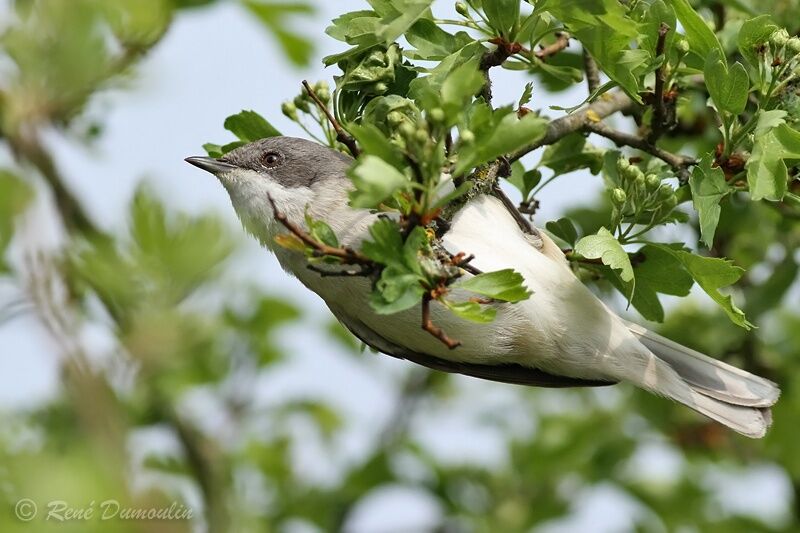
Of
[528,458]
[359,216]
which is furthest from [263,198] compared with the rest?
[528,458]

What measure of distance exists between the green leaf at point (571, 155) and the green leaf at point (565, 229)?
0.27 meters

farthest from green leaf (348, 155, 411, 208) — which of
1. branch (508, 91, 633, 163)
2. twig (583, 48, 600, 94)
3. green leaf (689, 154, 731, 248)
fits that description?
twig (583, 48, 600, 94)

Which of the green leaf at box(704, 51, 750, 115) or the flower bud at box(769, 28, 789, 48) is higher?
the flower bud at box(769, 28, 789, 48)

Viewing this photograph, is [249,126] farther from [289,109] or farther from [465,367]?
[465,367]

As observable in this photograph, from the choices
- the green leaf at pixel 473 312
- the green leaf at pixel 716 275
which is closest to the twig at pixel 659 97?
the green leaf at pixel 716 275

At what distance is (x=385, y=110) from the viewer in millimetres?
3734

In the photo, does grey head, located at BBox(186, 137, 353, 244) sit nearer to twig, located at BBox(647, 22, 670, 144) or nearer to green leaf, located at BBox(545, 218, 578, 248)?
green leaf, located at BBox(545, 218, 578, 248)

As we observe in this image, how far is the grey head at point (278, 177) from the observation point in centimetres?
495

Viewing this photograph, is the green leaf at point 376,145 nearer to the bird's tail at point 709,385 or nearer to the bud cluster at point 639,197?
the bud cluster at point 639,197

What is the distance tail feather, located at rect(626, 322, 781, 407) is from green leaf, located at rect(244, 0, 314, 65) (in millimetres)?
2001

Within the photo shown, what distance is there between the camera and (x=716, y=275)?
12.2ft

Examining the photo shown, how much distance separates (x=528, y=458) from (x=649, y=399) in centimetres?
83

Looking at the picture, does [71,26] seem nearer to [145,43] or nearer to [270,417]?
[145,43]

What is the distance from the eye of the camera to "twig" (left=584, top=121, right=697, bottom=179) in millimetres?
4324
